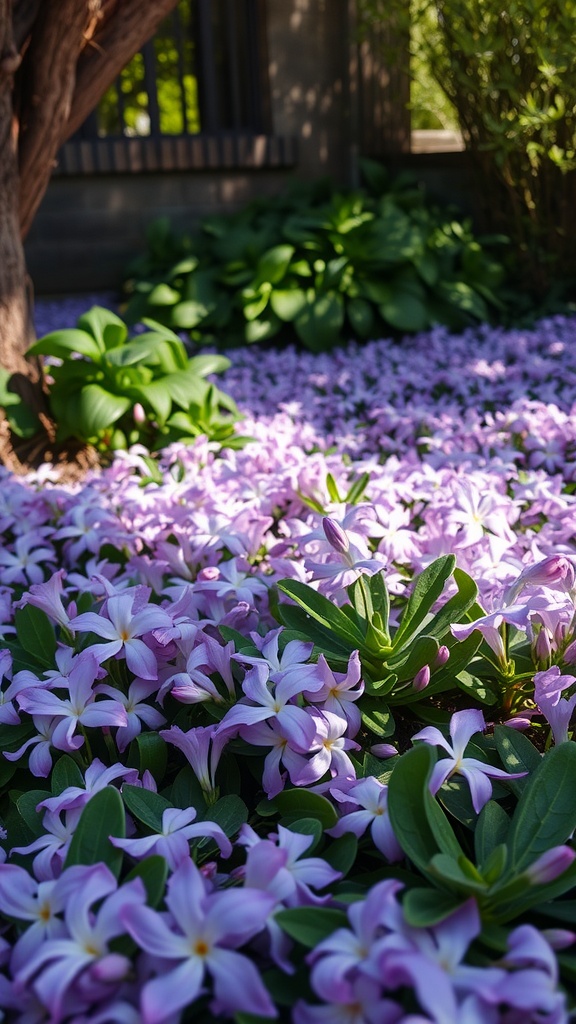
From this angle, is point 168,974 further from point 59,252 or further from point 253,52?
point 253,52

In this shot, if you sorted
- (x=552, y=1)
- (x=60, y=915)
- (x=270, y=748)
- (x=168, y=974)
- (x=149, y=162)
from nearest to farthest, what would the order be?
(x=168, y=974) < (x=60, y=915) < (x=270, y=748) < (x=552, y=1) < (x=149, y=162)

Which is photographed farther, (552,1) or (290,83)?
(290,83)

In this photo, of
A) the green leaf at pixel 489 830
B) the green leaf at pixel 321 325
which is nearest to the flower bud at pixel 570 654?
the green leaf at pixel 489 830

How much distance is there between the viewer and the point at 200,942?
83 centimetres

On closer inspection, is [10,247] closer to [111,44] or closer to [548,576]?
[111,44]

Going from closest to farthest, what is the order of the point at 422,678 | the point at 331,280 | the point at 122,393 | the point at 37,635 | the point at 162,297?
the point at 422,678 < the point at 37,635 < the point at 122,393 < the point at 331,280 < the point at 162,297

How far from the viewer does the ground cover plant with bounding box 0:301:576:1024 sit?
83 centimetres

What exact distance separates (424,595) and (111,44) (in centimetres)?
262

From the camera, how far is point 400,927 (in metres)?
0.86

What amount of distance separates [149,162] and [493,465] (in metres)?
6.15

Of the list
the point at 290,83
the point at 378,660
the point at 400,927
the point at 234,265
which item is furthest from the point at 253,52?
the point at 400,927

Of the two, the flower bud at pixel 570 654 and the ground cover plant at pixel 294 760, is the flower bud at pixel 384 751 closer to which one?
the ground cover plant at pixel 294 760

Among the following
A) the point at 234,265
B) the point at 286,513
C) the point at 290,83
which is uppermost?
the point at 290,83

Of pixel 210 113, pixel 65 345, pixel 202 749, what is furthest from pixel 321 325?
pixel 202 749
